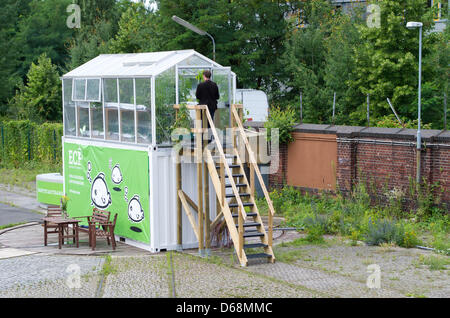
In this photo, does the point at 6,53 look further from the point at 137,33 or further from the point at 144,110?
the point at 144,110

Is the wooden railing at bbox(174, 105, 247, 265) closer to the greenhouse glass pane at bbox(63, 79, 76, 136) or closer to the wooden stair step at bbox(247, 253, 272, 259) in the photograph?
the wooden stair step at bbox(247, 253, 272, 259)

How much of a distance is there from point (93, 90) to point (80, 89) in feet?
2.71

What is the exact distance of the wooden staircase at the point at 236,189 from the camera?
1434 centimetres

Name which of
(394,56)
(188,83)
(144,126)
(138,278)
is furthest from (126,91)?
(394,56)

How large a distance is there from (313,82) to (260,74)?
4.64 m

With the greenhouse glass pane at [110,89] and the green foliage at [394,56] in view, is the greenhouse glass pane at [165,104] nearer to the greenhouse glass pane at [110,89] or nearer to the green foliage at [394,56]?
the greenhouse glass pane at [110,89]

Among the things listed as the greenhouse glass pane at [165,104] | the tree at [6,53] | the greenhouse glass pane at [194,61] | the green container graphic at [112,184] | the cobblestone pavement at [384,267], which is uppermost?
the tree at [6,53]

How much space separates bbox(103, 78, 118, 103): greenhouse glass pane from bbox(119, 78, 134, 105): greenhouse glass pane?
12.5 inches

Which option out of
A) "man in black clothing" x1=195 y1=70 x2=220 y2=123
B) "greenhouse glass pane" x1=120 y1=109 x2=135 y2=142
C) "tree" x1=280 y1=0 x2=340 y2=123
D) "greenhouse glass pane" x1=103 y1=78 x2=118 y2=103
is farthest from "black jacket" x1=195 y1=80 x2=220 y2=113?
"tree" x1=280 y1=0 x2=340 y2=123

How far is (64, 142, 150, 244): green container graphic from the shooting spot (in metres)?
16.5

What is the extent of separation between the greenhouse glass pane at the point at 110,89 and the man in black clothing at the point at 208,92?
2895 mm

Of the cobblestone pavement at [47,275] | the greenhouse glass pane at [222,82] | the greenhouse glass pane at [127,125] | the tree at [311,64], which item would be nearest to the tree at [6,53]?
the tree at [311,64]

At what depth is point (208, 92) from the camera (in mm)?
15562

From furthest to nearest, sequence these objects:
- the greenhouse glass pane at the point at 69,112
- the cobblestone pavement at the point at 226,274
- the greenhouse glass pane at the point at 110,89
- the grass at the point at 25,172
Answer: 1. the grass at the point at 25,172
2. the greenhouse glass pane at the point at 69,112
3. the greenhouse glass pane at the point at 110,89
4. the cobblestone pavement at the point at 226,274
